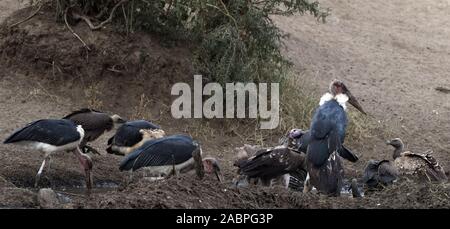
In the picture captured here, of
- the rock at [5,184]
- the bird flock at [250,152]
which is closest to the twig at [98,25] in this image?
the bird flock at [250,152]

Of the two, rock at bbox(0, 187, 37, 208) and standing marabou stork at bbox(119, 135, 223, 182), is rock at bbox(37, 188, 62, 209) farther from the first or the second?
standing marabou stork at bbox(119, 135, 223, 182)

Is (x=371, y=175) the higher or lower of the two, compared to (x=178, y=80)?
lower

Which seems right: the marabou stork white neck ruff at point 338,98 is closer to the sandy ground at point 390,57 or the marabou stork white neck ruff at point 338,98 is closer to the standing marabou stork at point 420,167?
the standing marabou stork at point 420,167

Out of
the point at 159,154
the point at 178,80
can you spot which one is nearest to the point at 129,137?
the point at 159,154

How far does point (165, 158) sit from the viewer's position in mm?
8766

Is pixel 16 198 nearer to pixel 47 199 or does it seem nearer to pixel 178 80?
pixel 47 199

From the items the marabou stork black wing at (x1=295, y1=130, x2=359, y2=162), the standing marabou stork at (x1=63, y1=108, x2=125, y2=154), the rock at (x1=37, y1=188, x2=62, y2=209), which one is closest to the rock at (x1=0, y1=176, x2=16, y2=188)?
the rock at (x1=37, y1=188, x2=62, y2=209)

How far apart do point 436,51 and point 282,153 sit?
7092 mm

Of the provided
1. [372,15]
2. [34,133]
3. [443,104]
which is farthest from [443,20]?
[34,133]

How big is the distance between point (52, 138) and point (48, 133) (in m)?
0.06

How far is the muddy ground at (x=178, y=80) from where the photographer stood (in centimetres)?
712

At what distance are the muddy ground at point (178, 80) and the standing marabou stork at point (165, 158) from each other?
0.26 m

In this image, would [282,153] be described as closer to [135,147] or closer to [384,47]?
[135,147]

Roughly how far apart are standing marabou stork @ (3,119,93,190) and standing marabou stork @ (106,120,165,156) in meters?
0.53
